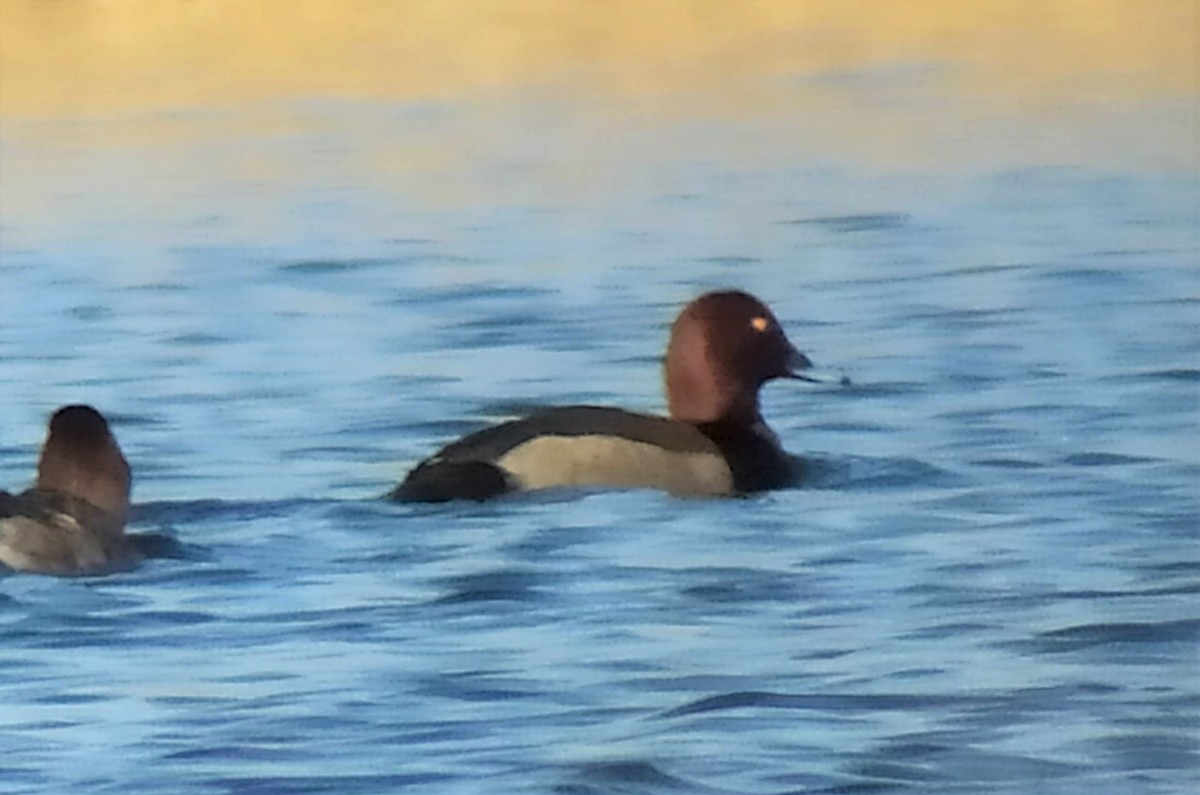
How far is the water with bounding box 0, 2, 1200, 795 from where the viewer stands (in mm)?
1326

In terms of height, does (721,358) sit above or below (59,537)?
above

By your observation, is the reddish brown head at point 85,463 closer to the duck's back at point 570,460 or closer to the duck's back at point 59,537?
the duck's back at point 59,537

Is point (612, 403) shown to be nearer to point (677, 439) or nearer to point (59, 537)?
point (677, 439)

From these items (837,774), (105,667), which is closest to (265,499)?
(105,667)

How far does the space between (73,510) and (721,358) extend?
50cm

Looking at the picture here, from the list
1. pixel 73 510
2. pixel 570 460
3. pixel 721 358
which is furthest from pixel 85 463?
pixel 721 358

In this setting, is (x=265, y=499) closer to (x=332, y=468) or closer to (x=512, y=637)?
(x=332, y=468)

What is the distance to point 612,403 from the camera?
4.56 feet

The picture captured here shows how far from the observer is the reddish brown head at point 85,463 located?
1.37m

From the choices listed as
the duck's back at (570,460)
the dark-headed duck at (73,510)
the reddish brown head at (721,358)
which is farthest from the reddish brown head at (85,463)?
the reddish brown head at (721,358)

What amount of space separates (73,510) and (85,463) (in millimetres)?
37

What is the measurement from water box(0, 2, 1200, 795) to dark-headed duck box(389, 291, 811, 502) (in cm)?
2

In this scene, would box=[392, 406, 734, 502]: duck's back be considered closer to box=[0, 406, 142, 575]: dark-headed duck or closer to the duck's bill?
the duck's bill

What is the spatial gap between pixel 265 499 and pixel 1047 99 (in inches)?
26.6
